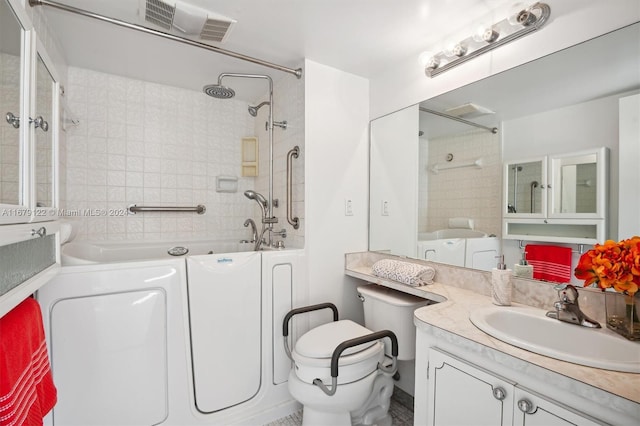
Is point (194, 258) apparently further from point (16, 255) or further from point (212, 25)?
point (212, 25)

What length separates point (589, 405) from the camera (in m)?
0.77

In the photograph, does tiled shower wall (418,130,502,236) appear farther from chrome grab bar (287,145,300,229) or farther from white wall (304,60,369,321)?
chrome grab bar (287,145,300,229)

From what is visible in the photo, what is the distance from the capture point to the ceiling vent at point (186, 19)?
4.83ft

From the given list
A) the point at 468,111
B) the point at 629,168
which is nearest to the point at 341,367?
the point at 629,168

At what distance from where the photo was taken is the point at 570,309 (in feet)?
3.61

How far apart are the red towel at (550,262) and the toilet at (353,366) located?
23.2 inches

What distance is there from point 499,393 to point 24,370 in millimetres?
1433

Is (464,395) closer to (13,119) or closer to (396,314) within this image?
(396,314)

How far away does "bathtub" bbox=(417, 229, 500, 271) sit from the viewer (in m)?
1.58

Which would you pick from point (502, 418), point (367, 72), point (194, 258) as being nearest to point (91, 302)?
point (194, 258)

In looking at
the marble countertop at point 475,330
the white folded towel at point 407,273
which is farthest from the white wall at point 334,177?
the white folded towel at point 407,273

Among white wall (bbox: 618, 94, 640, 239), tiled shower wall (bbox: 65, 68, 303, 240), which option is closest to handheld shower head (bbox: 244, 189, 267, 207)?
tiled shower wall (bbox: 65, 68, 303, 240)

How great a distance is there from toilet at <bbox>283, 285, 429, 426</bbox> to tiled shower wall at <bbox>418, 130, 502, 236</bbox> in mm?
551

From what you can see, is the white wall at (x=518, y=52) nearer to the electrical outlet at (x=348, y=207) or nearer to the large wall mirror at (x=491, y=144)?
the large wall mirror at (x=491, y=144)
